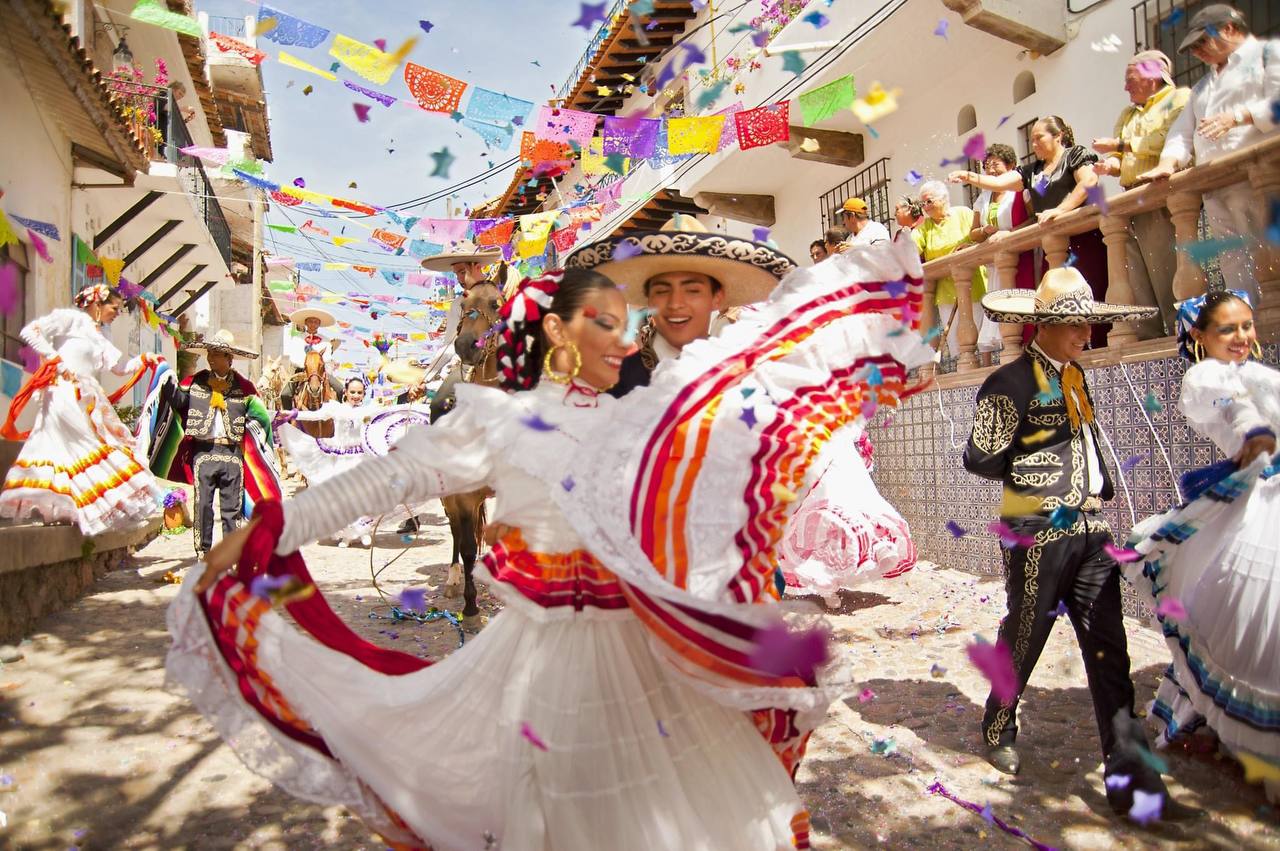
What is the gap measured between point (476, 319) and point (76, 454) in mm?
3385

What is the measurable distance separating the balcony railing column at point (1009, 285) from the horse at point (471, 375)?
12.5 ft

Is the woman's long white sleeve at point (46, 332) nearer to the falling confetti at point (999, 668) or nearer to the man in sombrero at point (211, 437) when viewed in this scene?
the man in sombrero at point (211, 437)

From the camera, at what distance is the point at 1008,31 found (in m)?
8.44

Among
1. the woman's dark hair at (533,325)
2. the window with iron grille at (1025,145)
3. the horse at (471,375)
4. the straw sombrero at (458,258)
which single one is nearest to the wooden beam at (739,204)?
the window with iron grille at (1025,145)

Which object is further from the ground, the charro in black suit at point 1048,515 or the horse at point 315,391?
the horse at point 315,391

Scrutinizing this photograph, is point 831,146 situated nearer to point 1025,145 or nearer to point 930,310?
point 1025,145

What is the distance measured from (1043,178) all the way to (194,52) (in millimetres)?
18651

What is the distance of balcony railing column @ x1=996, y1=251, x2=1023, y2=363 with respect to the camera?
6.92m

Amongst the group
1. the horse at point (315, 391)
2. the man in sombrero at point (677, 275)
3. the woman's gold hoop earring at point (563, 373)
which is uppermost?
the horse at point (315, 391)

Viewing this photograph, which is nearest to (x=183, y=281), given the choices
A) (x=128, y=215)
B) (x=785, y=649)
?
(x=128, y=215)

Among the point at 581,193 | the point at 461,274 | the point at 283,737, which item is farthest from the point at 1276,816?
the point at 581,193

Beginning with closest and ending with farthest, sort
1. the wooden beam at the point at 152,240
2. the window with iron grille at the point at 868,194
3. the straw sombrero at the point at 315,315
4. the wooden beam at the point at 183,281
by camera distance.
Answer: the window with iron grille at the point at 868,194, the straw sombrero at the point at 315,315, the wooden beam at the point at 152,240, the wooden beam at the point at 183,281

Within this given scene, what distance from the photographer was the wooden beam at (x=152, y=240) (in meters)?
16.7

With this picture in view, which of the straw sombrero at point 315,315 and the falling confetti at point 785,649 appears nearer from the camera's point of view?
the falling confetti at point 785,649
